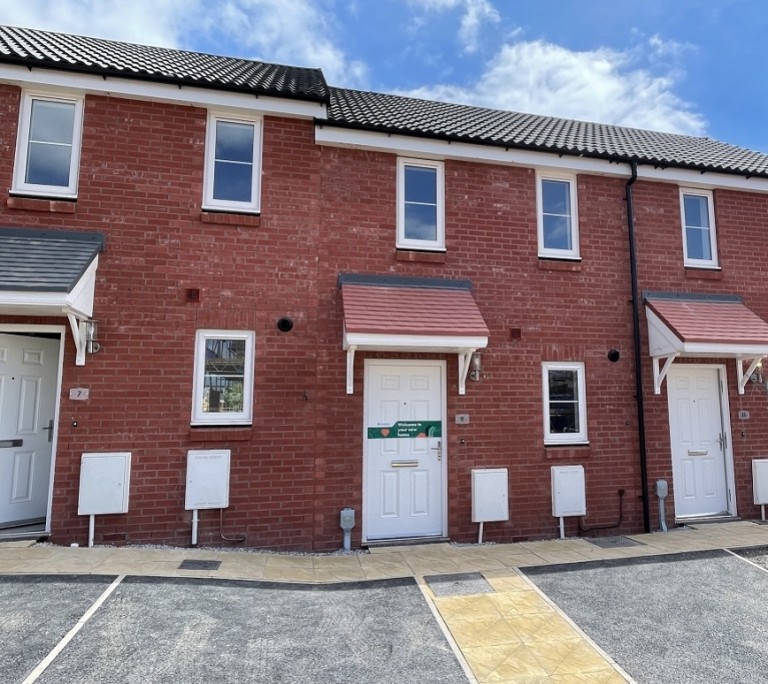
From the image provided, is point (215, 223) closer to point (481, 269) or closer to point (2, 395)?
point (2, 395)

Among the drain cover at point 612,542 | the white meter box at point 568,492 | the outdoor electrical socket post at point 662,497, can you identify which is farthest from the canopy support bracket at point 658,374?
the drain cover at point 612,542

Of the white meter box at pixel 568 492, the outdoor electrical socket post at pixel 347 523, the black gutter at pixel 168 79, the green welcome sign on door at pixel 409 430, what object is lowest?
the outdoor electrical socket post at pixel 347 523

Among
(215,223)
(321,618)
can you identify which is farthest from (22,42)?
(321,618)

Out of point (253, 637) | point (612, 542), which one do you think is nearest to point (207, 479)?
point (253, 637)

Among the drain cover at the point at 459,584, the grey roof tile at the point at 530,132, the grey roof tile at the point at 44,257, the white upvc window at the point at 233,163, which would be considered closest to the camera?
the drain cover at the point at 459,584

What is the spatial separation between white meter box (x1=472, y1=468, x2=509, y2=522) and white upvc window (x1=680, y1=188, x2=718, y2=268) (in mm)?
5059

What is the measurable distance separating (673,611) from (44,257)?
7.55 metres

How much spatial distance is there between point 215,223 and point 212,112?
157cm

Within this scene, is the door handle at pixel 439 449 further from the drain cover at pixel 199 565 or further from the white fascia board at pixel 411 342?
the drain cover at pixel 199 565

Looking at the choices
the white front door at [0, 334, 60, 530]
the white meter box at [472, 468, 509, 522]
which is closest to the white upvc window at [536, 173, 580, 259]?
the white meter box at [472, 468, 509, 522]

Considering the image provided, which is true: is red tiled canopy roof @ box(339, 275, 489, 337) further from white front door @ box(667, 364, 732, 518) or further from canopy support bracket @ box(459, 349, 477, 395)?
white front door @ box(667, 364, 732, 518)

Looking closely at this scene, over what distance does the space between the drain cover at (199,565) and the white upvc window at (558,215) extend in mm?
6309

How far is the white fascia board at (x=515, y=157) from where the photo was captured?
6.94 metres

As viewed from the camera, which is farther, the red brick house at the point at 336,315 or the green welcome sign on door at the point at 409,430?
the green welcome sign on door at the point at 409,430
